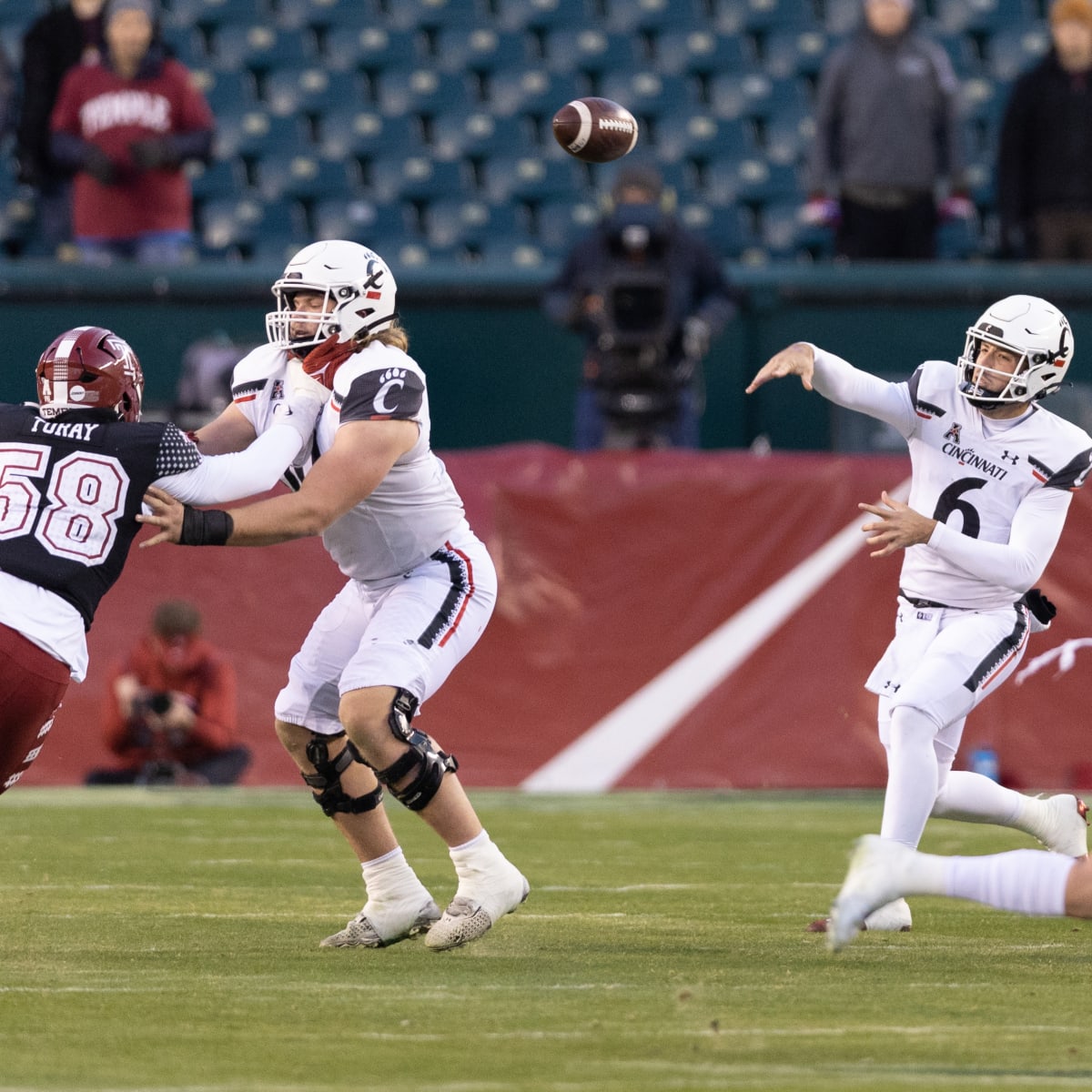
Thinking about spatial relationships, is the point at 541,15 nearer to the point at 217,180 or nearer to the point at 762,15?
the point at 762,15

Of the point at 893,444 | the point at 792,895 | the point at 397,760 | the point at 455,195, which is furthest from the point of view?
the point at 455,195

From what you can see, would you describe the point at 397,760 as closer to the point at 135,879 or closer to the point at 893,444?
the point at 135,879

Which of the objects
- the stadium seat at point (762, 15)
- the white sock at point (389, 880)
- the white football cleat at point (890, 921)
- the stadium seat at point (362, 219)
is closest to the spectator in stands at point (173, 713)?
the stadium seat at point (362, 219)

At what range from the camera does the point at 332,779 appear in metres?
5.98

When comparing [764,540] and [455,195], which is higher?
[455,195]

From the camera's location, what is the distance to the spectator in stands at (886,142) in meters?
12.6

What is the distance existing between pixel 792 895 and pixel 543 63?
938 centimetres

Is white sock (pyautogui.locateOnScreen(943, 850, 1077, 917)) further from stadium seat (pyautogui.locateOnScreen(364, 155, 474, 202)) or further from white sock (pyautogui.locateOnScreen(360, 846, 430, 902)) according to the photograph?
stadium seat (pyautogui.locateOnScreen(364, 155, 474, 202))

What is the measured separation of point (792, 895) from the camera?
278 inches

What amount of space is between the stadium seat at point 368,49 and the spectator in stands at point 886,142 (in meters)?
3.59

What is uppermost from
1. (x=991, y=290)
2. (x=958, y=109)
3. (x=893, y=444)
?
(x=958, y=109)

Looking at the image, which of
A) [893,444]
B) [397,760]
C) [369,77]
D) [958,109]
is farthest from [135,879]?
[369,77]

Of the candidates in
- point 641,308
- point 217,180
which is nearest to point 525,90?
point 217,180

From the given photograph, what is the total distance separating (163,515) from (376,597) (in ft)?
2.89
